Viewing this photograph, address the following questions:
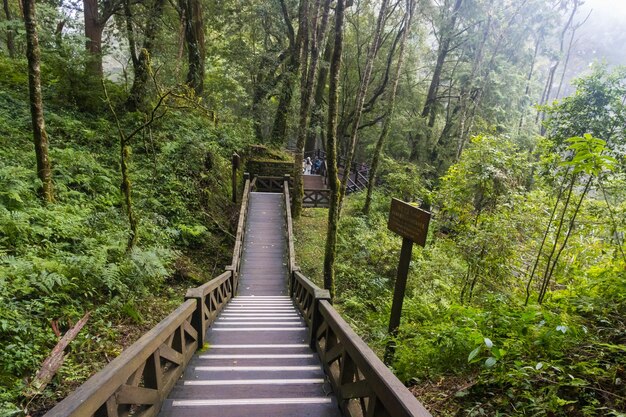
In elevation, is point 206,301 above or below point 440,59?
below

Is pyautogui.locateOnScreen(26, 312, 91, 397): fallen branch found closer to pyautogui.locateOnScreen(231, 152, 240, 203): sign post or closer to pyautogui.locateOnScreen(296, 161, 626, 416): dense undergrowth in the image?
pyautogui.locateOnScreen(296, 161, 626, 416): dense undergrowth

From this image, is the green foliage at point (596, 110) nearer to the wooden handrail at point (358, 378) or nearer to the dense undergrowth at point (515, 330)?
the dense undergrowth at point (515, 330)

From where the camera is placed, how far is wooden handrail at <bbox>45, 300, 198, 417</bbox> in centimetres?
A: 172

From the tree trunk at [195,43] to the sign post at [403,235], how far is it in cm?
1265

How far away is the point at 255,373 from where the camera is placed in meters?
3.55

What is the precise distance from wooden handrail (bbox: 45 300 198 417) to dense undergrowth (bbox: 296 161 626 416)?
93.5 inches

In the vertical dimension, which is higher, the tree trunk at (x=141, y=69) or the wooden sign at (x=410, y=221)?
the tree trunk at (x=141, y=69)

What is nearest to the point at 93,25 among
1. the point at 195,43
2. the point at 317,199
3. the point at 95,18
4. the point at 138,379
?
the point at 95,18

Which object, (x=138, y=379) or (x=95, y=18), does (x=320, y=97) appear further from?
(x=138, y=379)

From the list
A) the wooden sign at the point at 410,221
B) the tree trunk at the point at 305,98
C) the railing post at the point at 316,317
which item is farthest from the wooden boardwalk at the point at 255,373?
the tree trunk at the point at 305,98

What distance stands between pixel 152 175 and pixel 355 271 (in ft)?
24.6

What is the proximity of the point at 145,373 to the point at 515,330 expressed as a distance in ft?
11.4

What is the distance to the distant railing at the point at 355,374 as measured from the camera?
6.25 ft

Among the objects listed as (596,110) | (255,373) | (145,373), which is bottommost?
(255,373)
